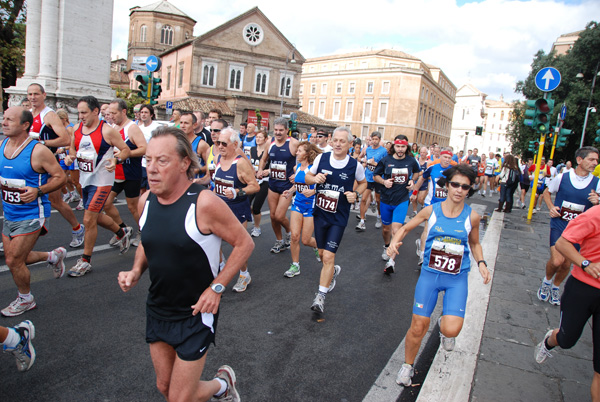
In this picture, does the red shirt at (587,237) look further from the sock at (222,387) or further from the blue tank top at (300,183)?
the blue tank top at (300,183)

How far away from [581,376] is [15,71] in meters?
32.5

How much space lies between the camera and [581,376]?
3.83m

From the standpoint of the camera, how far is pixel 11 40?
24.7 metres

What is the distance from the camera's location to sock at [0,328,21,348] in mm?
3006

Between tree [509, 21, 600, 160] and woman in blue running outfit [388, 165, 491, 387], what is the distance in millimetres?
31227

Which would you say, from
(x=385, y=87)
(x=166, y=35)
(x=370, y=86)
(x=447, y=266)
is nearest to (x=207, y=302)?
(x=447, y=266)

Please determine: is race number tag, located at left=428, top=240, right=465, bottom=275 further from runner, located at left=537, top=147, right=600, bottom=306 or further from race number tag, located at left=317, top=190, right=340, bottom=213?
runner, located at left=537, top=147, right=600, bottom=306

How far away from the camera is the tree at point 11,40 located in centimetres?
2355

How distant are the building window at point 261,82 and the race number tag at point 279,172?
1688 inches

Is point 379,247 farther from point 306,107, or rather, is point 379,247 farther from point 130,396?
point 306,107

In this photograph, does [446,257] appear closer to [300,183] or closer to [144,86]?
[300,183]

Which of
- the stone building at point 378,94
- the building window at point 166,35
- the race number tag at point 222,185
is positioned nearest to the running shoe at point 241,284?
the race number tag at point 222,185

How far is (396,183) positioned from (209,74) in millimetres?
42611

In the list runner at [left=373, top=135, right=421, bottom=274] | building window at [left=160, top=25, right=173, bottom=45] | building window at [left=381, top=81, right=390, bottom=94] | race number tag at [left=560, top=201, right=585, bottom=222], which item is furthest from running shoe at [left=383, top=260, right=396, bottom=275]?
building window at [left=381, top=81, right=390, bottom=94]
